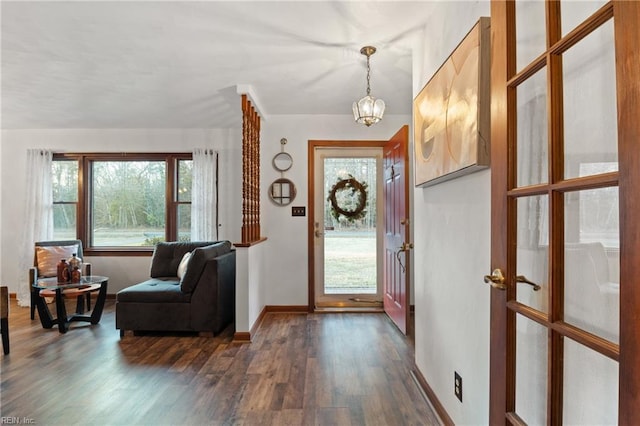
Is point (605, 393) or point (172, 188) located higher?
point (172, 188)

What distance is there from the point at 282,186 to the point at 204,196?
1.21m

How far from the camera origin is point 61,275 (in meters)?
3.47

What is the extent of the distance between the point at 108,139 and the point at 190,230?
1720 millimetres

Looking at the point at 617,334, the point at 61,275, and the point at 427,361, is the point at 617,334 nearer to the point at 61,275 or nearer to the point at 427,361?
the point at 427,361

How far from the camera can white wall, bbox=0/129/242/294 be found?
4.67 metres

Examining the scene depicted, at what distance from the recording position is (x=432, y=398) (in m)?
2.03

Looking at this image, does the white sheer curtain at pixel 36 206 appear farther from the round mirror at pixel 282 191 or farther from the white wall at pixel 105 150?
the round mirror at pixel 282 191

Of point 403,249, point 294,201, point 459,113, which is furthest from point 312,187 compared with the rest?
point 459,113

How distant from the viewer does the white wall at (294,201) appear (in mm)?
4137

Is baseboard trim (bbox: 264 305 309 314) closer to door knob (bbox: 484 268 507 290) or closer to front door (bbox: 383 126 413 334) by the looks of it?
front door (bbox: 383 126 413 334)

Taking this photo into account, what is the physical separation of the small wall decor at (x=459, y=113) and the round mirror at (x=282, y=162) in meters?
2.31

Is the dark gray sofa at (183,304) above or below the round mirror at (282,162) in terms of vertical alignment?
below

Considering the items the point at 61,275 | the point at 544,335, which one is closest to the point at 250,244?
the point at 61,275

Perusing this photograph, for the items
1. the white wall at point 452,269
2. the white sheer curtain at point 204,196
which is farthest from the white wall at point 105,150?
the white wall at point 452,269
